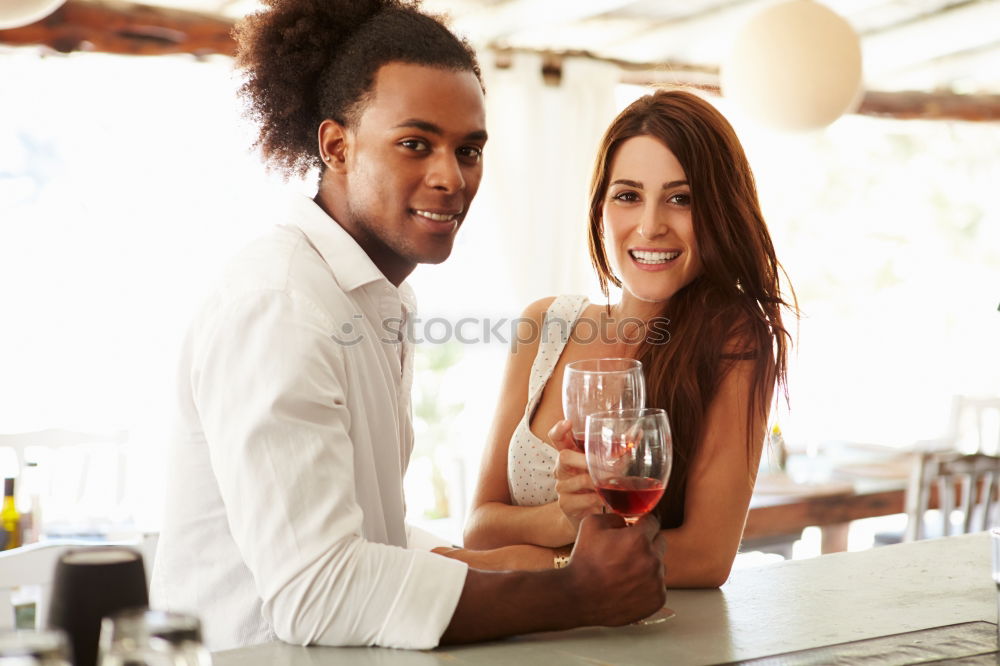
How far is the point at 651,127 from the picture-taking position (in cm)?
207

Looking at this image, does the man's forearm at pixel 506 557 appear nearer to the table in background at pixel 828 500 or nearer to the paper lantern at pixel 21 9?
the paper lantern at pixel 21 9

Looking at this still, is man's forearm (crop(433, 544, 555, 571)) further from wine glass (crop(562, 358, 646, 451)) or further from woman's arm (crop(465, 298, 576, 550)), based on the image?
wine glass (crop(562, 358, 646, 451))

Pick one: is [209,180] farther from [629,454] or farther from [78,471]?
[629,454]

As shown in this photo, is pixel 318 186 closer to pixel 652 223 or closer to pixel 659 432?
pixel 652 223

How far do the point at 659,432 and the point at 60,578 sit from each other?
740mm

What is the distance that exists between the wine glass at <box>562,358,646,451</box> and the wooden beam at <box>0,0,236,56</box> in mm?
3158

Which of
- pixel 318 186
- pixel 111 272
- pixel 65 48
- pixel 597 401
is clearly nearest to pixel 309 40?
pixel 318 186

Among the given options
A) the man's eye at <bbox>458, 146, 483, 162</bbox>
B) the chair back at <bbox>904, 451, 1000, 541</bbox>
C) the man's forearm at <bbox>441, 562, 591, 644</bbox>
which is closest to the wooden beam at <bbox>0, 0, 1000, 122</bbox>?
the chair back at <bbox>904, 451, 1000, 541</bbox>

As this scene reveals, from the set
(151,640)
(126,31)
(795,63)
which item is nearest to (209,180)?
(126,31)

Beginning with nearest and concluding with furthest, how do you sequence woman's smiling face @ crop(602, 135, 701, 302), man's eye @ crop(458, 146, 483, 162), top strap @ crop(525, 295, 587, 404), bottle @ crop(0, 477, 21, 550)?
man's eye @ crop(458, 146, 483, 162) < woman's smiling face @ crop(602, 135, 701, 302) < top strap @ crop(525, 295, 587, 404) < bottle @ crop(0, 477, 21, 550)

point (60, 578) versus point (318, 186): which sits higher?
point (318, 186)

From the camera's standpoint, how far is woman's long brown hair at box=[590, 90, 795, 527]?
6.34 ft

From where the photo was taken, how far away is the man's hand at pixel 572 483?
1604 mm

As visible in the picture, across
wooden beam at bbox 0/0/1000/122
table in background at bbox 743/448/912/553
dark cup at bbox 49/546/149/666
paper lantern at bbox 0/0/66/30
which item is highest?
wooden beam at bbox 0/0/1000/122
